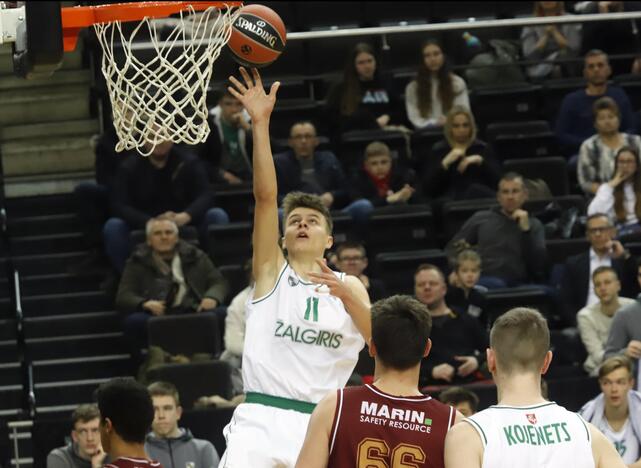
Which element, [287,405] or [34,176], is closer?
[287,405]

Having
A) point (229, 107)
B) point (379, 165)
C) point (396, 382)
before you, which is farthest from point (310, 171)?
point (396, 382)

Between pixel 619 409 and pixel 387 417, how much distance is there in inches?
184

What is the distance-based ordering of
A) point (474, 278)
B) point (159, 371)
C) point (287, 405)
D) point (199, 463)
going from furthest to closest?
point (474, 278) → point (159, 371) → point (199, 463) → point (287, 405)

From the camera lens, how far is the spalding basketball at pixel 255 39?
7.43 metres

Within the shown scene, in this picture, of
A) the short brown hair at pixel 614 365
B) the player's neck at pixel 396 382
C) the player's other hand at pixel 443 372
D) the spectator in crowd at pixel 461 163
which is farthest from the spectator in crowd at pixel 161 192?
the player's neck at pixel 396 382

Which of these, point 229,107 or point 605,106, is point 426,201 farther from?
point 229,107

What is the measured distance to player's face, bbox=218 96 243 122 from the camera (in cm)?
1359

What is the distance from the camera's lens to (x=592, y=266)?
11.8 m

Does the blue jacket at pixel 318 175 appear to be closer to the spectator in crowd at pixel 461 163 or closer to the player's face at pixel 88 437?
the spectator in crowd at pixel 461 163

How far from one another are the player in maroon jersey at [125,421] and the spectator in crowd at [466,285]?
17.5 ft

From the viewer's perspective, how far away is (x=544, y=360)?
5.38m

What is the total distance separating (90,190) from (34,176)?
184 centimetres

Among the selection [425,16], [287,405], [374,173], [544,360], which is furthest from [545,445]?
[425,16]

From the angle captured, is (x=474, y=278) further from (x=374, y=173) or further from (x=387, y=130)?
(x=387, y=130)
